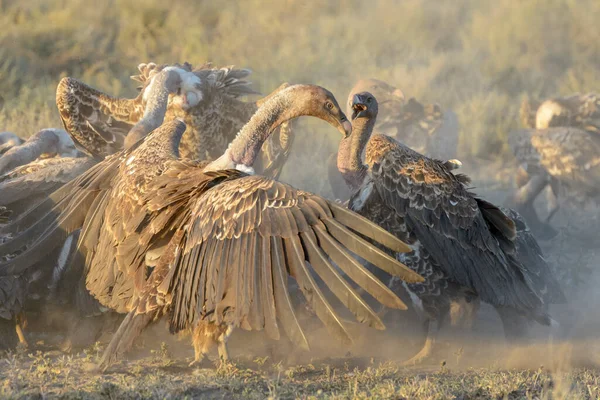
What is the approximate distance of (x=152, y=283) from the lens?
5.19 meters

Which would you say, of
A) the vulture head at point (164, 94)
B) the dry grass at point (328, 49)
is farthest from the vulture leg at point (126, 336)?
the dry grass at point (328, 49)

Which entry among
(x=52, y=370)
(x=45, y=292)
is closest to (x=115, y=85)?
(x=45, y=292)

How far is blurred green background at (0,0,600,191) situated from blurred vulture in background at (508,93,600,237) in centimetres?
255

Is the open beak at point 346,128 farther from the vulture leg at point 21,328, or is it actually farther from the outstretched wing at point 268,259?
the vulture leg at point 21,328

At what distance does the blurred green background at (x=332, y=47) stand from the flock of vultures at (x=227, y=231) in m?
4.35

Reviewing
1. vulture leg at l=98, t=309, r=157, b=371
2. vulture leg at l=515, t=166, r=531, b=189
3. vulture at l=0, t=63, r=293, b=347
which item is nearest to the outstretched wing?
vulture leg at l=98, t=309, r=157, b=371

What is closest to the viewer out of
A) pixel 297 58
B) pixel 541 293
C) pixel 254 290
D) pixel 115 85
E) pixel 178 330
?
pixel 254 290

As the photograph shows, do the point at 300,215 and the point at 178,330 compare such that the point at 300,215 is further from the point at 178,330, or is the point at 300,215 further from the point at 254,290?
the point at 178,330

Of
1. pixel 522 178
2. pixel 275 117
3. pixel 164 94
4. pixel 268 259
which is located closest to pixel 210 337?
pixel 268 259

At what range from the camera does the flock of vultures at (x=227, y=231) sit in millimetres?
4445

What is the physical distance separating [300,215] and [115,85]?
429 inches

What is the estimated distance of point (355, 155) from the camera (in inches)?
292

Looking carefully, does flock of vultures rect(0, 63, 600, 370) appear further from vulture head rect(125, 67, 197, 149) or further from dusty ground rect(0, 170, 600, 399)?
dusty ground rect(0, 170, 600, 399)

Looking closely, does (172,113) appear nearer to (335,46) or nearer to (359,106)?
(359,106)
